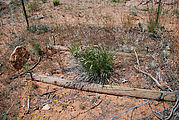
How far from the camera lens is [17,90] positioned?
3.03m

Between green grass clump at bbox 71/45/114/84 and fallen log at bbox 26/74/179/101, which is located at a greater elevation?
green grass clump at bbox 71/45/114/84

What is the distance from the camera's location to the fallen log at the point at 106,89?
257cm

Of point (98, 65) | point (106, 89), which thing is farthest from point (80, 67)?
point (106, 89)

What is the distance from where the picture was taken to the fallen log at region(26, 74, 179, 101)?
257 cm

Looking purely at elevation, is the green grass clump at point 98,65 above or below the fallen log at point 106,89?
above

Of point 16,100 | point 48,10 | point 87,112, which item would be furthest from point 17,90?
point 48,10

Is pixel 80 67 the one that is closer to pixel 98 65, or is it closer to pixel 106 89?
pixel 98 65

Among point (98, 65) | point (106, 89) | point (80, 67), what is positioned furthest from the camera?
point (80, 67)

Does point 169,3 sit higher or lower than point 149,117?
higher

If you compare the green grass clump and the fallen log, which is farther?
the green grass clump

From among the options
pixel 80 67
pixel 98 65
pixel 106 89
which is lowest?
pixel 106 89

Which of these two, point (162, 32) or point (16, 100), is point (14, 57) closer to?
point (16, 100)

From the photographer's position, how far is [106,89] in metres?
2.77

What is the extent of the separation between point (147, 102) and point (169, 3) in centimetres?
564
